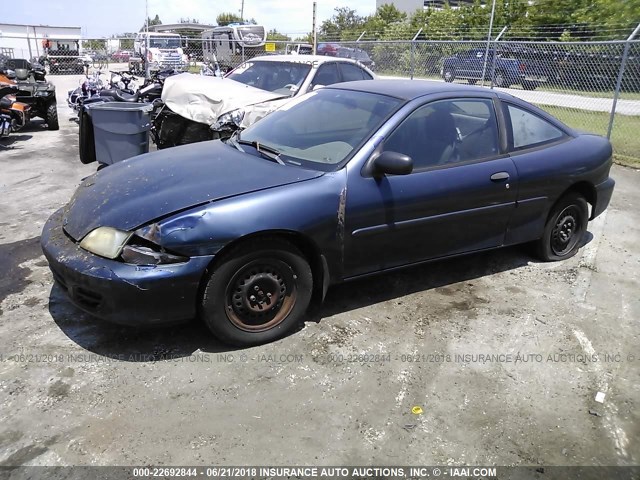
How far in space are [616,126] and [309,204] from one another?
1161 cm

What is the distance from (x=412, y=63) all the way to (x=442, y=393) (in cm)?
1173

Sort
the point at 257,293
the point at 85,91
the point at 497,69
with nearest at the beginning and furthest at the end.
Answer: the point at 257,293, the point at 85,91, the point at 497,69

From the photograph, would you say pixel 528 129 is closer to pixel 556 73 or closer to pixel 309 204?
pixel 309 204

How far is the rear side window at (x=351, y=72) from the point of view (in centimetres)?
820

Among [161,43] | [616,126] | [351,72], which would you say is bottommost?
[616,126]

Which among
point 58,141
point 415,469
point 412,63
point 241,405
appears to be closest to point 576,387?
point 415,469

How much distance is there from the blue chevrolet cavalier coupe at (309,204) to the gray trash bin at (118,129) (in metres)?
3.11

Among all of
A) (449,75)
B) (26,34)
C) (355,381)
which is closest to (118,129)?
(355,381)

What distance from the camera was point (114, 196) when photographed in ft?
10.8

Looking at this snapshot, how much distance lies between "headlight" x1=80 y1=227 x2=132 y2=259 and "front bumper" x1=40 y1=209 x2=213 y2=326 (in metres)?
0.04

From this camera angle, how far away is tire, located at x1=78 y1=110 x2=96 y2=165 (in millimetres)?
6770

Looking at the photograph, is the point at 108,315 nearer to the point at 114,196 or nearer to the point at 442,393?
the point at 114,196

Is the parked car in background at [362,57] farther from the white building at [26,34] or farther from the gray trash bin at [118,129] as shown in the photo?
the white building at [26,34]

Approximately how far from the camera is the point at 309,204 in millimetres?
3250
